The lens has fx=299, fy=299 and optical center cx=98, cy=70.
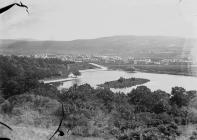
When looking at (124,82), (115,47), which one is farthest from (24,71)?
(124,82)

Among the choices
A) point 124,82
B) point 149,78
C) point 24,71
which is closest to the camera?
point 149,78

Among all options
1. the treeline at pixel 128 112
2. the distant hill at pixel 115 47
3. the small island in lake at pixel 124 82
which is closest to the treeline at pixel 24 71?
the distant hill at pixel 115 47

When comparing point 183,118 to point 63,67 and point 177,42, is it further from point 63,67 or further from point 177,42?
point 63,67

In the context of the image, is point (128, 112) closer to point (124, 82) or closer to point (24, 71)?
point (124, 82)

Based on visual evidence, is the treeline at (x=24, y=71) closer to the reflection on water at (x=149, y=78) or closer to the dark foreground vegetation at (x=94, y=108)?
the dark foreground vegetation at (x=94, y=108)

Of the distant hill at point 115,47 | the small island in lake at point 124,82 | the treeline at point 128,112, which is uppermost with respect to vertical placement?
the distant hill at point 115,47
